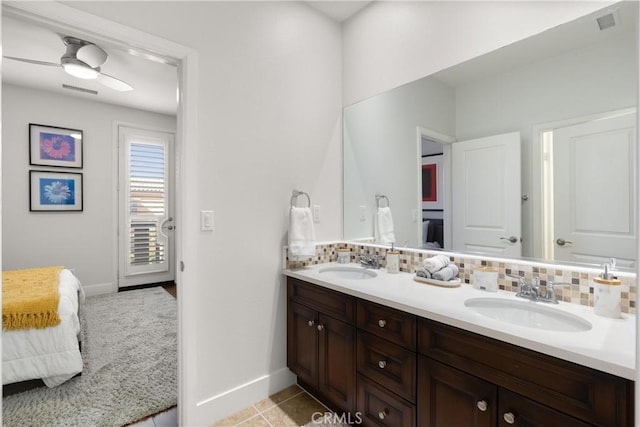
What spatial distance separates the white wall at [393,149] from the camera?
189 centimetres

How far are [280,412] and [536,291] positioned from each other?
157cm

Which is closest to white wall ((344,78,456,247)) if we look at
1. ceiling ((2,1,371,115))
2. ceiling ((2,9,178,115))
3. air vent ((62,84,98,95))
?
ceiling ((2,1,371,115))

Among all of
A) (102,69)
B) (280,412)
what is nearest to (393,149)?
(280,412)

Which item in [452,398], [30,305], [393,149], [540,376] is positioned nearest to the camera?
A: [540,376]

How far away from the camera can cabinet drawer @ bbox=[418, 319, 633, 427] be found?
817 mm

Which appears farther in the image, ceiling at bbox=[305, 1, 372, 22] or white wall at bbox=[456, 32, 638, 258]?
ceiling at bbox=[305, 1, 372, 22]

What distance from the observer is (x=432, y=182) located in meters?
1.93

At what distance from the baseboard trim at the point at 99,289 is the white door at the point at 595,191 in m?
4.94

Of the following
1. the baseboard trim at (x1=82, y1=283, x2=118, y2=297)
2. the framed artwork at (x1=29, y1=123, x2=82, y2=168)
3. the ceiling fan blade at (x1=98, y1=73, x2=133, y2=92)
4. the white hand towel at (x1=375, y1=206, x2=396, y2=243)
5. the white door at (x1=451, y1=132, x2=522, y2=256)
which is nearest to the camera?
the white door at (x1=451, y1=132, x2=522, y2=256)

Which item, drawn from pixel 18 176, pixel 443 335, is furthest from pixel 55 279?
pixel 443 335

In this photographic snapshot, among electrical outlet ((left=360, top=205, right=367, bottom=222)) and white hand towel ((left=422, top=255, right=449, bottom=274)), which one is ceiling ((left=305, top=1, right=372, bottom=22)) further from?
white hand towel ((left=422, top=255, right=449, bottom=274))

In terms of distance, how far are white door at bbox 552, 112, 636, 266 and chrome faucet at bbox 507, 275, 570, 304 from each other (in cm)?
15

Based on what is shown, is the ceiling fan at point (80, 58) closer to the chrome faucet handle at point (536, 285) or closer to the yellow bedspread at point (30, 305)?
the yellow bedspread at point (30, 305)

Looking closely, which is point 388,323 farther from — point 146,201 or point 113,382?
point 146,201
